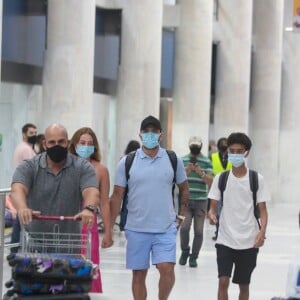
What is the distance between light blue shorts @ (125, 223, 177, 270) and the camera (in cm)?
952

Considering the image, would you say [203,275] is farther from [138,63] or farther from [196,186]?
[138,63]

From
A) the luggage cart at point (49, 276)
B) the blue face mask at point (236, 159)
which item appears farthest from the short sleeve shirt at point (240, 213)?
the luggage cart at point (49, 276)

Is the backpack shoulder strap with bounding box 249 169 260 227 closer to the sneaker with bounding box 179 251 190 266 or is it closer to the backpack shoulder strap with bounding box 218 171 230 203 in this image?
the backpack shoulder strap with bounding box 218 171 230 203

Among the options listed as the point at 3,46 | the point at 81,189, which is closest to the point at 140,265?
the point at 81,189

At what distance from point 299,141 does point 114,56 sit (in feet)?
45.7

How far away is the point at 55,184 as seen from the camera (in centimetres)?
784

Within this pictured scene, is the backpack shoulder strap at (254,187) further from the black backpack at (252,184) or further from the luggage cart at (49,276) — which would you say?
the luggage cart at (49,276)

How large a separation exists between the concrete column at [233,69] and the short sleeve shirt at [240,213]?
22291 millimetres

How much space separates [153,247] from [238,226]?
0.78 metres

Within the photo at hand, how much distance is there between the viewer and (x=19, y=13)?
21.2m

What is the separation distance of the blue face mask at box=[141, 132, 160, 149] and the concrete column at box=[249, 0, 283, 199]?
2650cm

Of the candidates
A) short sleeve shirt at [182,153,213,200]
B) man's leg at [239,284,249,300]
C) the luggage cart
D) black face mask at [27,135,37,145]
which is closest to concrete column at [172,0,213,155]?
black face mask at [27,135,37,145]

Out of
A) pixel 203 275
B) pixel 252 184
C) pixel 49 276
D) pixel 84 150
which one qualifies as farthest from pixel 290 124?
pixel 49 276

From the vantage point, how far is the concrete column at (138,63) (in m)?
25.1
